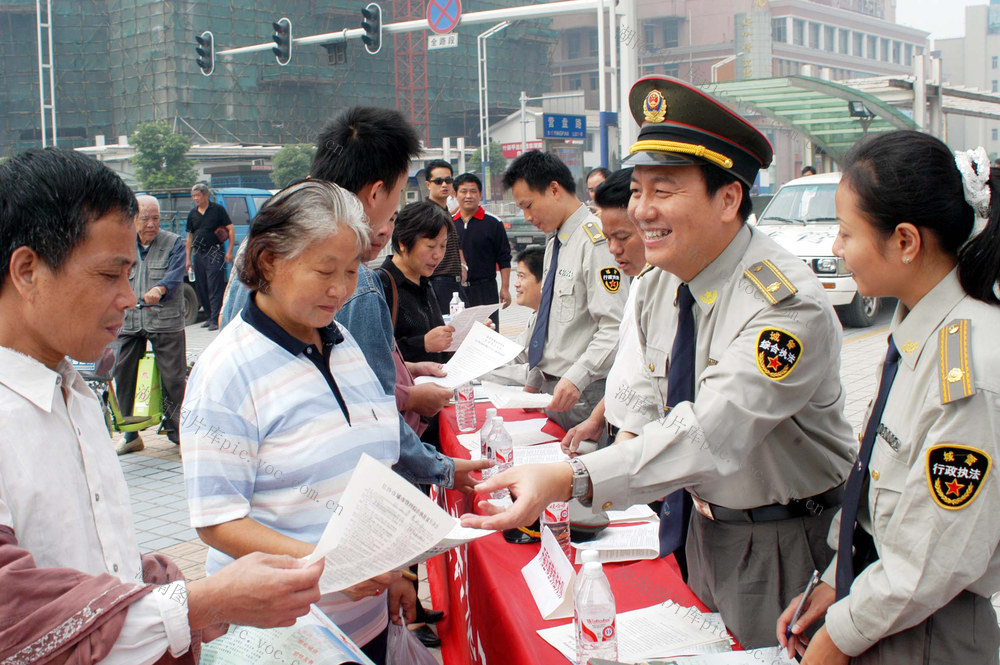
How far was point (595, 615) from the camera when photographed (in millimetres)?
1592

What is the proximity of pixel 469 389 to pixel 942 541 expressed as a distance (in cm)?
250

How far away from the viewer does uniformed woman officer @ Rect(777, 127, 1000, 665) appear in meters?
1.39

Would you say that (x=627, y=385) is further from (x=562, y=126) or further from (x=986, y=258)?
(x=562, y=126)

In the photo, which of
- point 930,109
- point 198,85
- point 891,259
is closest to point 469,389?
point 891,259

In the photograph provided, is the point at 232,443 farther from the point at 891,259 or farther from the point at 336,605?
the point at 891,259

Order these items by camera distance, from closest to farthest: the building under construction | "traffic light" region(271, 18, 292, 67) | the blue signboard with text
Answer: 1. "traffic light" region(271, 18, 292, 67)
2. the blue signboard with text
3. the building under construction

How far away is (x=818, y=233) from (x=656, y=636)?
9278 mm

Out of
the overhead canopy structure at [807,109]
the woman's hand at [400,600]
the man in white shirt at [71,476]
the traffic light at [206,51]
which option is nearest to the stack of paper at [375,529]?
the man in white shirt at [71,476]

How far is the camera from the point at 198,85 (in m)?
48.2

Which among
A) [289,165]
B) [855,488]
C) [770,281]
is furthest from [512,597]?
[289,165]

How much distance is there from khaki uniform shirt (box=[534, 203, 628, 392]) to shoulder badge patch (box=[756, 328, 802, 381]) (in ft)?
5.82

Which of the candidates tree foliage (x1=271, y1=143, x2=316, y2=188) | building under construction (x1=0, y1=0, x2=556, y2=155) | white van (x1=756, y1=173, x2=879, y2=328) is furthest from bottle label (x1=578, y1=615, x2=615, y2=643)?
building under construction (x1=0, y1=0, x2=556, y2=155)

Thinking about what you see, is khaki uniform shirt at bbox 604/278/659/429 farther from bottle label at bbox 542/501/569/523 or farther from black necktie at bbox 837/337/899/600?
black necktie at bbox 837/337/899/600

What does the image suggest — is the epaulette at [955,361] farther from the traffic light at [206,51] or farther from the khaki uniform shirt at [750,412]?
the traffic light at [206,51]
